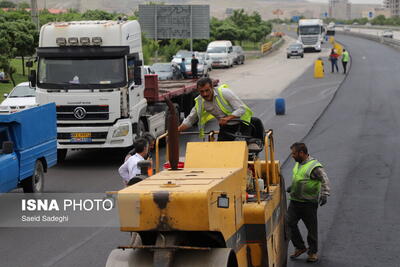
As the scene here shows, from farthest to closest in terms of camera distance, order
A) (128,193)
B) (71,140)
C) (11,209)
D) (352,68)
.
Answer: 1. (352,68)
2. (71,140)
3. (11,209)
4. (128,193)

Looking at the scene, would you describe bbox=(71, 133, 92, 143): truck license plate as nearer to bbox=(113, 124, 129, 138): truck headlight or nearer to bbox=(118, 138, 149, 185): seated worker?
bbox=(113, 124, 129, 138): truck headlight

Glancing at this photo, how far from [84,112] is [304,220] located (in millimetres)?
9648

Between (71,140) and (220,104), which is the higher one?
(220,104)

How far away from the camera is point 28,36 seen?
43.6 metres

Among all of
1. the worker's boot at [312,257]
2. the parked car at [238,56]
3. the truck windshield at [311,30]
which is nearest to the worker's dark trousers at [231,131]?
the worker's boot at [312,257]

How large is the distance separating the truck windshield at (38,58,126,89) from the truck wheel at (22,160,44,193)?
3655 millimetres

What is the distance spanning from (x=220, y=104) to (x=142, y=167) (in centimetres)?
204

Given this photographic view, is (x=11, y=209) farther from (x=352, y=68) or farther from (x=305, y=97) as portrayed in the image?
(x=352, y=68)

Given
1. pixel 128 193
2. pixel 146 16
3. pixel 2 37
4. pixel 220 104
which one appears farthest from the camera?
pixel 146 16

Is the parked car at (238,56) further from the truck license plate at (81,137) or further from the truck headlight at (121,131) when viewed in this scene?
the truck license plate at (81,137)

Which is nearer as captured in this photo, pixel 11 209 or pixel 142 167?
pixel 142 167

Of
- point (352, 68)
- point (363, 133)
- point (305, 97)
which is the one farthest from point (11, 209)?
point (352, 68)

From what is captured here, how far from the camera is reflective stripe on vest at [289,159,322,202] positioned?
35.2 ft

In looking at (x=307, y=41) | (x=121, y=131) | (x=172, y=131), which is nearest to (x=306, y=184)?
(x=172, y=131)
